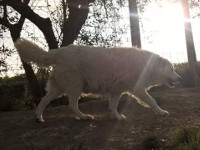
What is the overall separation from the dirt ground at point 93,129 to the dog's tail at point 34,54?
3.63ft

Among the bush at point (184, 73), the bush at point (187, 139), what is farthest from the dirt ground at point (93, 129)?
the bush at point (184, 73)

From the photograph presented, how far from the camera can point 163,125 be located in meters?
6.11

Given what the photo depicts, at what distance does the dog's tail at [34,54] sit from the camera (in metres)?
6.84

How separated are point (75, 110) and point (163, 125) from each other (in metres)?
1.65

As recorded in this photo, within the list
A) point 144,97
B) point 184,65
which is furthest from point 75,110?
point 184,65

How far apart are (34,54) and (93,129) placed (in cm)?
188

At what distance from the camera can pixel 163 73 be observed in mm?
7641

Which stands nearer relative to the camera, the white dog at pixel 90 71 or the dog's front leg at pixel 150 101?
the white dog at pixel 90 71

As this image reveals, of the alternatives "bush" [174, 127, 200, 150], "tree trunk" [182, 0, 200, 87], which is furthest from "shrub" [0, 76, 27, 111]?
"bush" [174, 127, 200, 150]

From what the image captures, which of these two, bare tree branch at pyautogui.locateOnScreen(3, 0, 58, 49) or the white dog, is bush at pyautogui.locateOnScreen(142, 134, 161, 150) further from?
bare tree branch at pyautogui.locateOnScreen(3, 0, 58, 49)

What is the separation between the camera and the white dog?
675 cm

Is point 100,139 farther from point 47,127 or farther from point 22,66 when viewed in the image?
point 22,66

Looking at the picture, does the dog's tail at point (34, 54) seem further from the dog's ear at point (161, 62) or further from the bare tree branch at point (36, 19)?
the bare tree branch at point (36, 19)

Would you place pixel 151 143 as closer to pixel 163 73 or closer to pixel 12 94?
pixel 163 73
